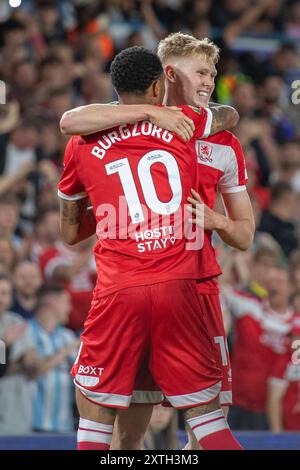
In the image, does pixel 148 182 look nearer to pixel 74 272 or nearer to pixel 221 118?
pixel 221 118

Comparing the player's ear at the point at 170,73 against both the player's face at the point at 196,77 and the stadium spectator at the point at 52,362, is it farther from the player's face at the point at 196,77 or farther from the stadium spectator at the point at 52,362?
the stadium spectator at the point at 52,362

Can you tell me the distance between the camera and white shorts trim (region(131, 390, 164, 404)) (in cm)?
462

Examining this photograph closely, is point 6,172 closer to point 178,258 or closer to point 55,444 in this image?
point 55,444

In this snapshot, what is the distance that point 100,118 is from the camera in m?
4.36

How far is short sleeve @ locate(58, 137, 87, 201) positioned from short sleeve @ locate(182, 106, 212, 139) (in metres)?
0.49

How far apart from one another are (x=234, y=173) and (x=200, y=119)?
31 centimetres

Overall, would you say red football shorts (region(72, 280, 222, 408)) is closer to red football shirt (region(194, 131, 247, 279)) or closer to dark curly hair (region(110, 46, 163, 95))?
red football shirt (region(194, 131, 247, 279))

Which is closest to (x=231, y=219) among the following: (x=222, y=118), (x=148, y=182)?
(x=222, y=118)

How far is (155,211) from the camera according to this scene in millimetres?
4297

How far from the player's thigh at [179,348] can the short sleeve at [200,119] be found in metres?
0.64

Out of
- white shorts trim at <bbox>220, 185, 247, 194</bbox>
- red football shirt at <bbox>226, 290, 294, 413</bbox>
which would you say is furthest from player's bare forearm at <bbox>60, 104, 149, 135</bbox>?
red football shirt at <bbox>226, 290, 294, 413</bbox>

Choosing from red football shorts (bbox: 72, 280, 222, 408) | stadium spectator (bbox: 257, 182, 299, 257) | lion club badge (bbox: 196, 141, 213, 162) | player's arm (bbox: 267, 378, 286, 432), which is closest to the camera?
red football shorts (bbox: 72, 280, 222, 408)

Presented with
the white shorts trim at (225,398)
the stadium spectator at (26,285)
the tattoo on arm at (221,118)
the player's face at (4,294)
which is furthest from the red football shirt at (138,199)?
the stadium spectator at (26,285)

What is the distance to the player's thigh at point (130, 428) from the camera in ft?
15.6
